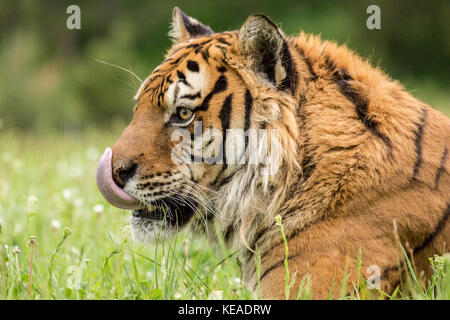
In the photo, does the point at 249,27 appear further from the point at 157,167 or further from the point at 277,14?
the point at 277,14

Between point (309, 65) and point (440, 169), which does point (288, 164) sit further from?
point (440, 169)

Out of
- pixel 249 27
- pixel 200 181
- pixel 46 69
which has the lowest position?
pixel 200 181

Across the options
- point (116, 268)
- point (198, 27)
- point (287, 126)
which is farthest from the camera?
point (198, 27)

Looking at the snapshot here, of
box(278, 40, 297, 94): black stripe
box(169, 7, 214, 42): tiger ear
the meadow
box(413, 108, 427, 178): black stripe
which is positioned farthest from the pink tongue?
box(413, 108, 427, 178): black stripe

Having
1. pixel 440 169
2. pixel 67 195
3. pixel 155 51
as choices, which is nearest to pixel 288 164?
pixel 440 169

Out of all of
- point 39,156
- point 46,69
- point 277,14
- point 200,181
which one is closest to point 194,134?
point 200,181

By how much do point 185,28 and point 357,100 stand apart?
4.17ft

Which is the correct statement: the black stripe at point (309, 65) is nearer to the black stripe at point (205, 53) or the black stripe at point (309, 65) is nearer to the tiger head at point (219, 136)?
the tiger head at point (219, 136)

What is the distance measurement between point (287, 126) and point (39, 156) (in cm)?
602

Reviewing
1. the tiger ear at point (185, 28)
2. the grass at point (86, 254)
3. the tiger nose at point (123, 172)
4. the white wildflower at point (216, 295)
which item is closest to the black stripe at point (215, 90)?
the tiger nose at point (123, 172)

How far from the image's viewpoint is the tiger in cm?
281
